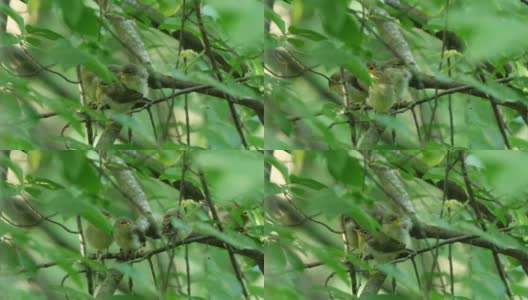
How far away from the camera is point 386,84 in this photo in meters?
2.18

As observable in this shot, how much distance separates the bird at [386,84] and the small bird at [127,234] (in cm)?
71

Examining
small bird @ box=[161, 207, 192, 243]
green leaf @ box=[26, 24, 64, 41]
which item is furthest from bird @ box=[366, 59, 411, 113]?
green leaf @ box=[26, 24, 64, 41]

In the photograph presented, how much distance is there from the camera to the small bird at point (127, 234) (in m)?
2.20

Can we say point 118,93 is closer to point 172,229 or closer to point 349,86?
point 172,229

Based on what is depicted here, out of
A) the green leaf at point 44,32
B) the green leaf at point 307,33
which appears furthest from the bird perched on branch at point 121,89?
the green leaf at point 307,33

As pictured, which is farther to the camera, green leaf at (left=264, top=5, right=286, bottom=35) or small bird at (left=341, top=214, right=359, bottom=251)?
small bird at (left=341, top=214, right=359, bottom=251)

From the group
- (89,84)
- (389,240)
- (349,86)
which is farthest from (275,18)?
(389,240)

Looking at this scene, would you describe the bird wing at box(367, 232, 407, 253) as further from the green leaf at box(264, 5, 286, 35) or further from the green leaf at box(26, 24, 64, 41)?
the green leaf at box(26, 24, 64, 41)

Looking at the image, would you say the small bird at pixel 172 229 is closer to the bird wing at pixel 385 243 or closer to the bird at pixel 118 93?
the bird at pixel 118 93

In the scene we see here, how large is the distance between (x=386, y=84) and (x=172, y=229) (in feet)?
2.27

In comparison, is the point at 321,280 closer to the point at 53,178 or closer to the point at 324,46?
the point at 324,46

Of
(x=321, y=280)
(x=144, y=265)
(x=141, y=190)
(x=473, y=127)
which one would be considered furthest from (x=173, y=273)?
(x=473, y=127)

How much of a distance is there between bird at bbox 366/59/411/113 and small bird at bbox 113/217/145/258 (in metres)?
0.71

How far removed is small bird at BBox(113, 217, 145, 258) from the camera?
2197 mm
